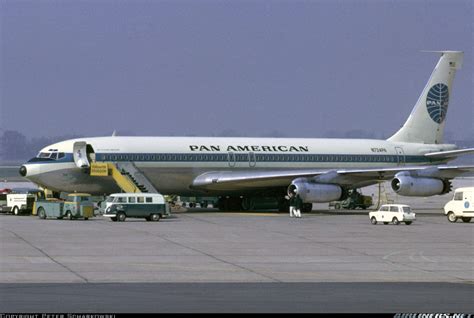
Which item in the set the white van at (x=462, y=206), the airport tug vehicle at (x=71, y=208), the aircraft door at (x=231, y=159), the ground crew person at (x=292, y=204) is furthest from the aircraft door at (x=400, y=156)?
the airport tug vehicle at (x=71, y=208)

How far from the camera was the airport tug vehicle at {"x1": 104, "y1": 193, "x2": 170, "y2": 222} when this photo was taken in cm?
6216

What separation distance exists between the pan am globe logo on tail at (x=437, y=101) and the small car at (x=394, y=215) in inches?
963

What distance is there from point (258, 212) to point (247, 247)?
3452cm

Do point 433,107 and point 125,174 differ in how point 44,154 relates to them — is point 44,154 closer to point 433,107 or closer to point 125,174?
point 125,174

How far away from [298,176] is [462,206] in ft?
43.9

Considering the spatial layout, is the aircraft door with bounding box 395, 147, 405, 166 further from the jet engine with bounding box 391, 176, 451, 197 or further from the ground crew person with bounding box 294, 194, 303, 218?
the ground crew person with bounding box 294, 194, 303, 218

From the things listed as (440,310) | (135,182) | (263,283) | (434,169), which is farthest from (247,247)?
(434,169)

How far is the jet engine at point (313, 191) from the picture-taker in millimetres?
71938

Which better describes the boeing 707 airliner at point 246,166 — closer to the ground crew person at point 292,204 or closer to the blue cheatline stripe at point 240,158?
the blue cheatline stripe at point 240,158

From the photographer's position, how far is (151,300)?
24.7m

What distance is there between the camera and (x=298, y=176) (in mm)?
73750

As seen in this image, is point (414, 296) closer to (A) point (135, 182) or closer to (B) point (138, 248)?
(B) point (138, 248)

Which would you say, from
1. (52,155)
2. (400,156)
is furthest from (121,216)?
(400,156)

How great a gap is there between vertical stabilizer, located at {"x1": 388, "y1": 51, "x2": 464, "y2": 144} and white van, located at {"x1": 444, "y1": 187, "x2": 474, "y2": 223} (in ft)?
62.7
